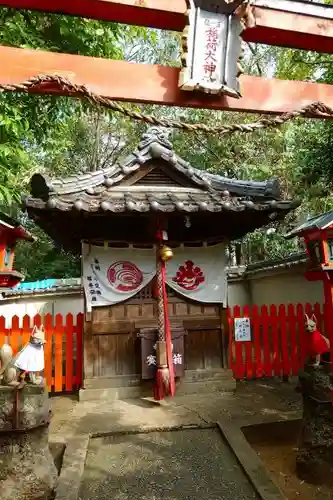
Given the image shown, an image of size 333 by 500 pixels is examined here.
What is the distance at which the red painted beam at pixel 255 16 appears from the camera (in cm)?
333

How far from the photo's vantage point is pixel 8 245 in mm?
5547

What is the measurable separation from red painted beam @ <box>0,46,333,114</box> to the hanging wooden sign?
0.17m

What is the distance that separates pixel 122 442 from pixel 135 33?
8008mm

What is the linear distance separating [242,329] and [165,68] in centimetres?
662

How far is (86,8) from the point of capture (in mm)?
3354

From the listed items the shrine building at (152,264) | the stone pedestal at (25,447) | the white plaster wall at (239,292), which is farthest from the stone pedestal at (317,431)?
the white plaster wall at (239,292)

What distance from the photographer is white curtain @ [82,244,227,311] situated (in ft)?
27.9

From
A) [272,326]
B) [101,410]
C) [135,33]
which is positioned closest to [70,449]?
[101,410]

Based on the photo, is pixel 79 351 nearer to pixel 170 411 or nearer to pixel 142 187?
pixel 170 411

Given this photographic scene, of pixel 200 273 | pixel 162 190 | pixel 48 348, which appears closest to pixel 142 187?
pixel 162 190

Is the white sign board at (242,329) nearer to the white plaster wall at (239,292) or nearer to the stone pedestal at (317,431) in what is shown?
the stone pedestal at (317,431)

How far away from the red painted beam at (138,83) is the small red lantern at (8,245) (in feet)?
8.00

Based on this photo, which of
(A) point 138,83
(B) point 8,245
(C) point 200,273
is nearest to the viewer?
(A) point 138,83

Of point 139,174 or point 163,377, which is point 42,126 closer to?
point 139,174
